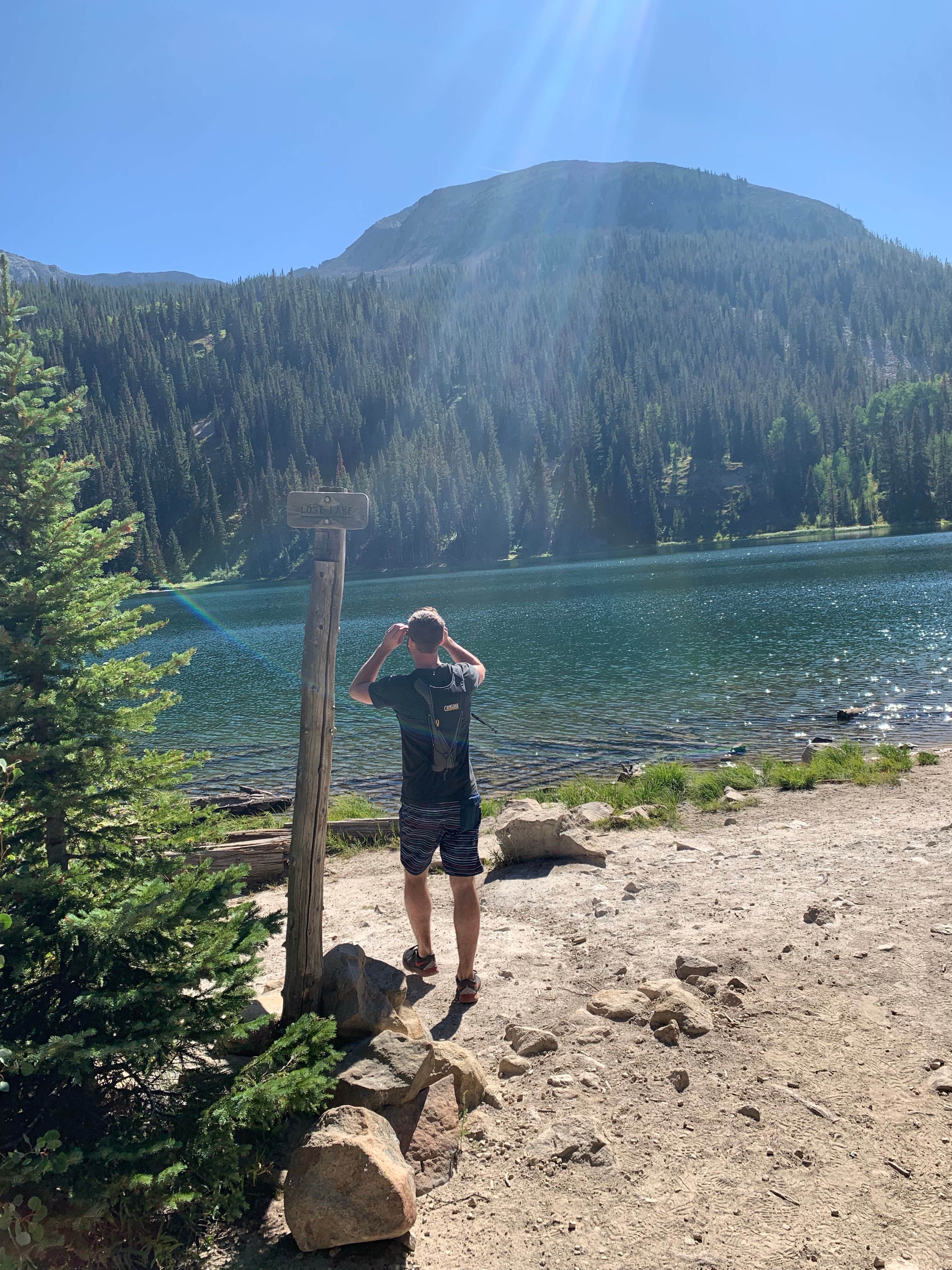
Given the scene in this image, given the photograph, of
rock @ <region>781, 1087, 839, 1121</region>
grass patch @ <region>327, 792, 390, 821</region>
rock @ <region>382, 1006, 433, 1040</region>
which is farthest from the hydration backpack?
grass patch @ <region>327, 792, 390, 821</region>

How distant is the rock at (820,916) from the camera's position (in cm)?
701

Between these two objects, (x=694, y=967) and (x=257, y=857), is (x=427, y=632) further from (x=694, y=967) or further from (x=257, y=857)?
(x=257, y=857)

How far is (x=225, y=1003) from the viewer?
4043 mm

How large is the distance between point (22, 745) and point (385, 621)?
52.0m

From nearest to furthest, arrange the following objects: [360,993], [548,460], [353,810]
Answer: [360,993] < [353,810] < [548,460]

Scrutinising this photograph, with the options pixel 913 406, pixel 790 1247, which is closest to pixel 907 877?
pixel 790 1247

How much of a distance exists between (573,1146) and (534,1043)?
97cm

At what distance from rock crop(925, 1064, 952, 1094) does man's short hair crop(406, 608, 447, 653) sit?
12.9ft

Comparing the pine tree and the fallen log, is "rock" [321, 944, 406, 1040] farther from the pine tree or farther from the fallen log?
the fallen log

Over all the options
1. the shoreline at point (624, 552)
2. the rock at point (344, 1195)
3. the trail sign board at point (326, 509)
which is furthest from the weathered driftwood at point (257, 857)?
the shoreline at point (624, 552)

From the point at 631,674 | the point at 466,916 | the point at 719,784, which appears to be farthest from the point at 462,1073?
the point at 631,674

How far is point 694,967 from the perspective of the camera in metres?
6.21

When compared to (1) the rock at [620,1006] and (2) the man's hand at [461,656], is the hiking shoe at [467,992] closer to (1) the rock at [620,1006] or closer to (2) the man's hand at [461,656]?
(1) the rock at [620,1006]

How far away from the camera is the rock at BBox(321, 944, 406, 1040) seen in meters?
4.85
